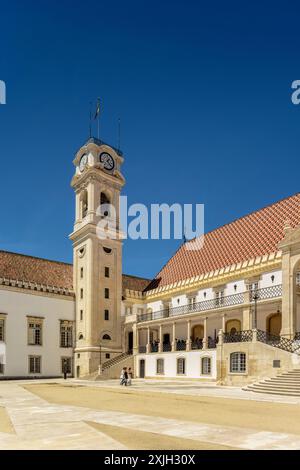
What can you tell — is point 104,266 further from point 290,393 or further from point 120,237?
point 290,393

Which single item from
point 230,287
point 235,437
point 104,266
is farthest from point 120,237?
point 235,437

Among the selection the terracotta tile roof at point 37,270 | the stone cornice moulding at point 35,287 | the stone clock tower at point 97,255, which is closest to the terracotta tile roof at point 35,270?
the terracotta tile roof at point 37,270

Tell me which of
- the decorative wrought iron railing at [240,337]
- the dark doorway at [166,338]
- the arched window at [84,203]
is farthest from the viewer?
the arched window at [84,203]

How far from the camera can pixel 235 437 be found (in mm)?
9383

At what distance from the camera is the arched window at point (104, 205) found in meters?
49.3

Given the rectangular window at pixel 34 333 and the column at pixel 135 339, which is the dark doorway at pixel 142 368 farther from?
the rectangular window at pixel 34 333

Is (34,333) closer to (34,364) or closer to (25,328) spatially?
(25,328)

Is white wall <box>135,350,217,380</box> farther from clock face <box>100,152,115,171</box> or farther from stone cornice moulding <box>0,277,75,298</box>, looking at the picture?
clock face <box>100,152,115,171</box>

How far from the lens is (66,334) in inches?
1845

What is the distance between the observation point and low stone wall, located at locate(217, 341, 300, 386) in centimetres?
2511

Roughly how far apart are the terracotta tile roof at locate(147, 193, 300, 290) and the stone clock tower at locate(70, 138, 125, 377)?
665 cm

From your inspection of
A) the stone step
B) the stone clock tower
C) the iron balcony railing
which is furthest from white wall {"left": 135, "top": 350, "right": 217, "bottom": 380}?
the stone step

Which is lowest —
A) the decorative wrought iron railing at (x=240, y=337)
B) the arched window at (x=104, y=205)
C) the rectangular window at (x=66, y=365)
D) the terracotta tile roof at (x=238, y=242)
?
the rectangular window at (x=66, y=365)

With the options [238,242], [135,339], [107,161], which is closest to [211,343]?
[238,242]
